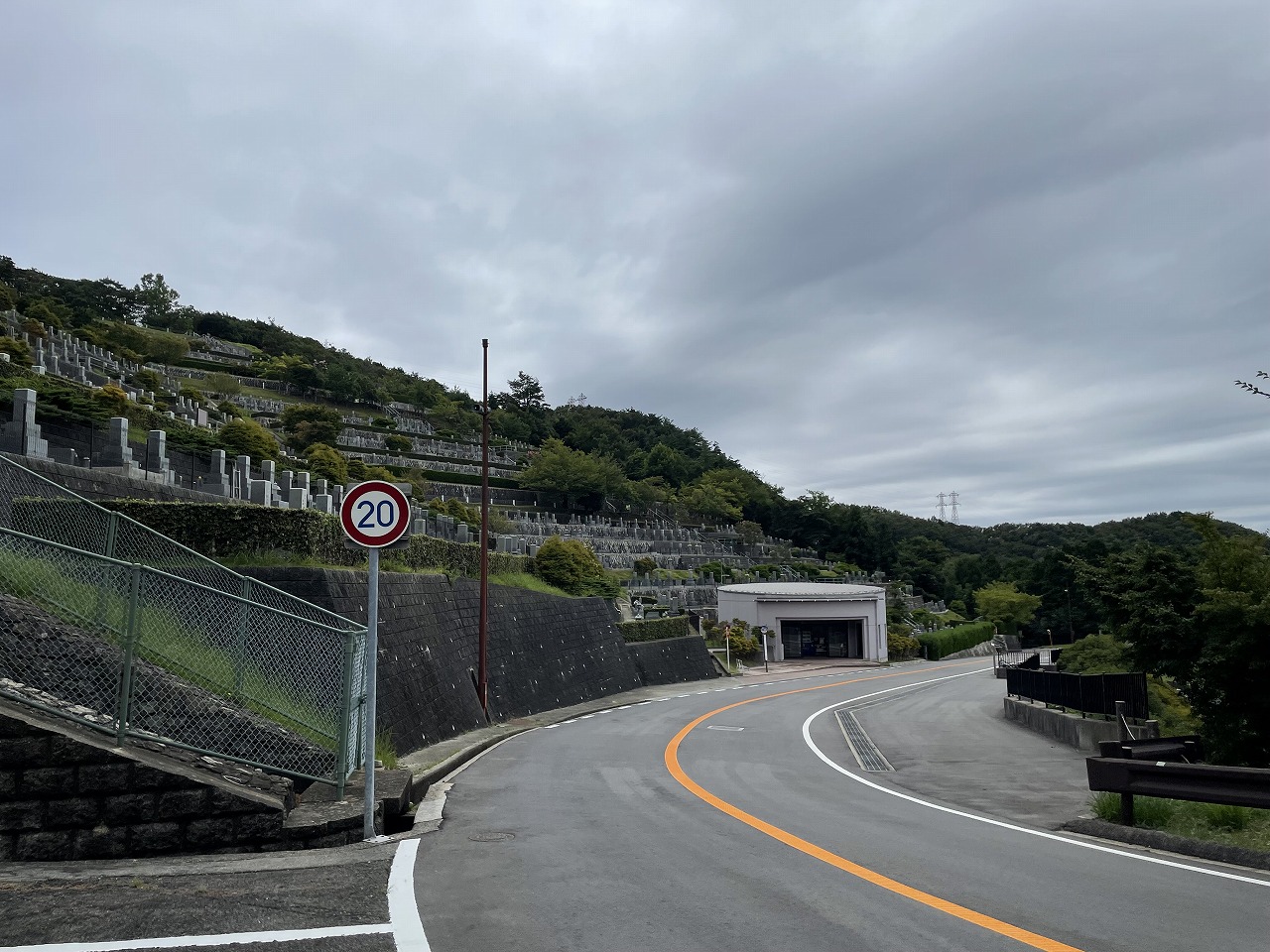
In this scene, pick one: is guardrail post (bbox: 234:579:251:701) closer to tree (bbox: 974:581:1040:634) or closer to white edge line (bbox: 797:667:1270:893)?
white edge line (bbox: 797:667:1270:893)

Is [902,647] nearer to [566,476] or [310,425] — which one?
[566,476]

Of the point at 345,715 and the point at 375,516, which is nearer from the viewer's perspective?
the point at 375,516

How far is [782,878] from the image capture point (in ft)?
22.4

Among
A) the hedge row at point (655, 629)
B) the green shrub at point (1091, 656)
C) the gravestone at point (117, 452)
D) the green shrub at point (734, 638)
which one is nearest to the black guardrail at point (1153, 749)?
the green shrub at point (1091, 656)

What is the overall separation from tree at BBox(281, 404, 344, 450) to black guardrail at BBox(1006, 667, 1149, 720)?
69.9 m

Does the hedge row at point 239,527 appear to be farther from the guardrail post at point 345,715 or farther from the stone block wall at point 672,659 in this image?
the stone block wall at point 672,659

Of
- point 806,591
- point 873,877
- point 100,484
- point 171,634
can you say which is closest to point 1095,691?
point 873,877

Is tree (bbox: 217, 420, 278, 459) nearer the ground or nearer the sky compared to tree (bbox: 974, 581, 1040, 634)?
nearer the sky

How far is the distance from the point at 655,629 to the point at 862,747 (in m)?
26.9

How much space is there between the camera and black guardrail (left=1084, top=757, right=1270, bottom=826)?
7453mm

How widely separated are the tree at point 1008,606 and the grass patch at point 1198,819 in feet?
270

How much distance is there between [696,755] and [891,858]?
9.71 meters

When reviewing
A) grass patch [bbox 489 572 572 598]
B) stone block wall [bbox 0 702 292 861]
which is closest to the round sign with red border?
stone block wall [bbox 0 702 292 861]

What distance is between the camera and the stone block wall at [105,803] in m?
6.61
